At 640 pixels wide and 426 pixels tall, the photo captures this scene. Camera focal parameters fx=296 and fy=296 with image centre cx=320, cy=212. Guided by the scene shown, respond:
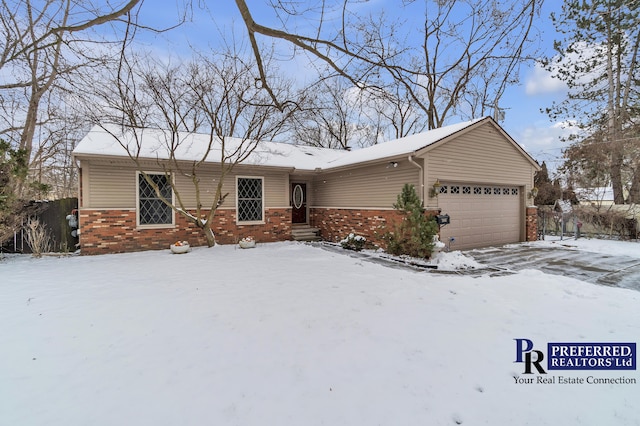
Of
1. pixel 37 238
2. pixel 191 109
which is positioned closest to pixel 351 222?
pixel 191 109

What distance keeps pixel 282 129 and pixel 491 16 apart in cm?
787

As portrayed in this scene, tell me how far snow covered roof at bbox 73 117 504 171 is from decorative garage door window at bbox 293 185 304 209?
125 cm

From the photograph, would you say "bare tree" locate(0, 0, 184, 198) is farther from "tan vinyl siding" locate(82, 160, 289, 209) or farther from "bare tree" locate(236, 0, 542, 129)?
"bare tree" locate(236, 0, 542, 129)

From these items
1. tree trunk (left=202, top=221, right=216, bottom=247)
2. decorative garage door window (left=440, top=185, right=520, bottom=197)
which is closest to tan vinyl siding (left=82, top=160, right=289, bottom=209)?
tree trunk (left=202, top=221, right=216, bottom=247)

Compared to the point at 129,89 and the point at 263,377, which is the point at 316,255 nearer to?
the point at 263,377

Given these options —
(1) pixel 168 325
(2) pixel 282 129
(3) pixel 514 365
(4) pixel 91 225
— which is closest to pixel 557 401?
(3) pixel 514 365

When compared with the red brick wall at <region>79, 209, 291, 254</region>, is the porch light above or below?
above

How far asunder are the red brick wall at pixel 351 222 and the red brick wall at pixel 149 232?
1.82 m

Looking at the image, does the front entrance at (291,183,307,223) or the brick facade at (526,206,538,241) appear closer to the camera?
the brick facade at (526,206,538,241)

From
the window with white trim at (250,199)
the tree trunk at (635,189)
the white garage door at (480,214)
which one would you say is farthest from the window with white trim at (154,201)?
the tree trunk at (635,189)

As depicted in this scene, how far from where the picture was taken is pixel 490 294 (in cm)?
467

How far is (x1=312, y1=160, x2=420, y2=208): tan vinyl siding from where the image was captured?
8898mm

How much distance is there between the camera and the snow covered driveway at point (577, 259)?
19.2ft

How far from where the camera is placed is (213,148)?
10.8m
